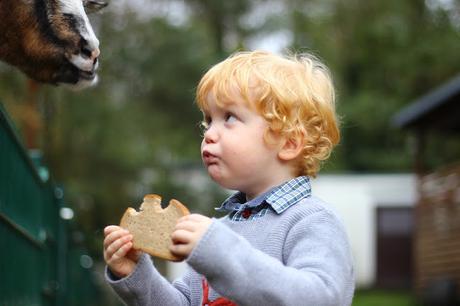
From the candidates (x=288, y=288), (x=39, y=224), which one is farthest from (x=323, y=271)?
(x=39, y=224)

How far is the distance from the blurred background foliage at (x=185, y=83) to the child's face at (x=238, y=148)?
14059 millimetres

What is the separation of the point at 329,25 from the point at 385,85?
9.45ft

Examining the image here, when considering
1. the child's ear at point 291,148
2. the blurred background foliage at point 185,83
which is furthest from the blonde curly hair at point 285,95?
the blurred background foliage at point 185,83

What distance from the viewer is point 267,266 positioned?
80.2 inches

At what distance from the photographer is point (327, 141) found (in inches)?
94.8

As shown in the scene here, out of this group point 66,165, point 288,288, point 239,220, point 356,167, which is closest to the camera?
point 288,288

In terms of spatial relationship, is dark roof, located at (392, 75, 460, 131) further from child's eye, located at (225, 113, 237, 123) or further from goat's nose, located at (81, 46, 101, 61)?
child's eye, located at (225, 113, 237, 123)

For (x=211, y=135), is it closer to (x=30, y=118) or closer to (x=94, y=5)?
(x=94, y=5)

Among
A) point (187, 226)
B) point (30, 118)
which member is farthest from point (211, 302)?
point (30, 118)

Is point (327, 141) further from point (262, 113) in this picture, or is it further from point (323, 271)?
point (323, 271)

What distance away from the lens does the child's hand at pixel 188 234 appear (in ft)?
6.53

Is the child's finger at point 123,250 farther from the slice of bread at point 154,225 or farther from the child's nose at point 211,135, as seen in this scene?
the child's nose at point 211,135

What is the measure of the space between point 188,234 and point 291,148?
465mm

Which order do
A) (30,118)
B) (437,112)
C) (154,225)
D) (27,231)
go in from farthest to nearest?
(437,112) < (30,118) < (27,231) < (154,225)
